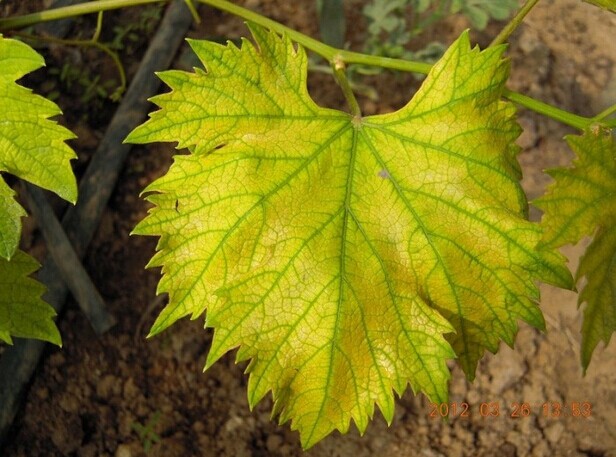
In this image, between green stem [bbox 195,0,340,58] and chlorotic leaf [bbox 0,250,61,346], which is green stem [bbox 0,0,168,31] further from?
chlorotic leaf [bbox 0,250,61,346]

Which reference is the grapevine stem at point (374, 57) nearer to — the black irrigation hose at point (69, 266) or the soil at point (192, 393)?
the black irrigation hose at point (69, 266)

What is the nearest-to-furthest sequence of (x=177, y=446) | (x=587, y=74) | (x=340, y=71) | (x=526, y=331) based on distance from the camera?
(x=340, y=71), (x=177, y=446), (x=526, y=331), (x=587, y=74)

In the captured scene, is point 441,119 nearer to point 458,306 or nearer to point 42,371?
point 458,306

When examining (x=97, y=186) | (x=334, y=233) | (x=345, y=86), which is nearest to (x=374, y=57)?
(x=345, y=86)

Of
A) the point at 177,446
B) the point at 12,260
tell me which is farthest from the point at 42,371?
the point at 12,260
